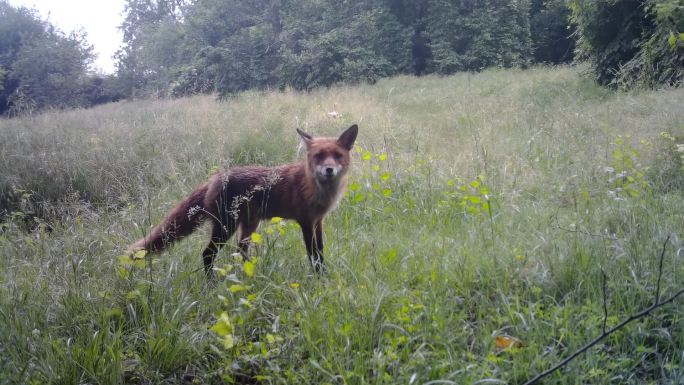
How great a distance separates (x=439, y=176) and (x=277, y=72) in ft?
67.8

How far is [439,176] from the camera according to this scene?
5379 millimetres

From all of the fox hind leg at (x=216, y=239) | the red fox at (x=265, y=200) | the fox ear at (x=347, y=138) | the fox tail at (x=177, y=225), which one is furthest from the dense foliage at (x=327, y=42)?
the fox hind leg at (x=216, y=239)

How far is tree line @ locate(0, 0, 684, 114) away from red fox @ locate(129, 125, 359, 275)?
1573 centimetres

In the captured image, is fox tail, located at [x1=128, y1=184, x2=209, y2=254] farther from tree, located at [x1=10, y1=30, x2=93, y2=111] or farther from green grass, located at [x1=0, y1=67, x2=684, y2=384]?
tree, located at [x1=10, y1=30, x2=93, y2=111]

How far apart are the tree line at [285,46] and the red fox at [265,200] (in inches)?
619

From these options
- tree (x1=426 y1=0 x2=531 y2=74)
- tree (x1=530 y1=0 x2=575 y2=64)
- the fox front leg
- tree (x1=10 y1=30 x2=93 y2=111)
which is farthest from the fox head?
tree (x1=530 y1=0 x2=575 y2=64)

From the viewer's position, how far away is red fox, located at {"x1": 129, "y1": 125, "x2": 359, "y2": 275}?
11.7 ft

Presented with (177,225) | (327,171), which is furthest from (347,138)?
(177,225)

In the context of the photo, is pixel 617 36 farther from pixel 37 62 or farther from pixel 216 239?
pixel 37 62

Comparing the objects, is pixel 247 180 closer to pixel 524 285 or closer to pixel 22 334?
pixel 22 334

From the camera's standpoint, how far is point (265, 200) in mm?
3852

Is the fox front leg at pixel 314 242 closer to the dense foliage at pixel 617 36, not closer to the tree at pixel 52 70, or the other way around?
the dense foliage at pixel 617 36

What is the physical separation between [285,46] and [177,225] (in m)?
22.5

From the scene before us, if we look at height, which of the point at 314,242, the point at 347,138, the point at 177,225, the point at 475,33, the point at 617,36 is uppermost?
the point at 475,33
